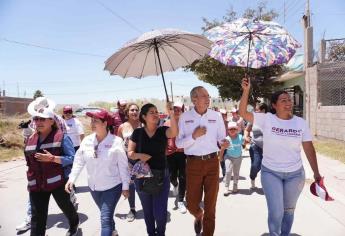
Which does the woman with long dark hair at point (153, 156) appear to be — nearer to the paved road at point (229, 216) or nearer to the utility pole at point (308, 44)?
the paved road at point (229, 216)

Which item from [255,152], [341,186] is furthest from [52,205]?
[341,186]

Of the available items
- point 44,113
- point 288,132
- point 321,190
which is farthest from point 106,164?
point 321,190

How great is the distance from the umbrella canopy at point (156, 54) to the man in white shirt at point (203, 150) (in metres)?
0.64

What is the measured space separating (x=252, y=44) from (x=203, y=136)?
1258mm

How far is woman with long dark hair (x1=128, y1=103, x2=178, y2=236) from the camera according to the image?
3959 millimetres

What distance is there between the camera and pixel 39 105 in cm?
418

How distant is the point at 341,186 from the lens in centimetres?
725

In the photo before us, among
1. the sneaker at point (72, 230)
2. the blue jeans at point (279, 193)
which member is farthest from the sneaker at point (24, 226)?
the blue jeans at point (279, 193)

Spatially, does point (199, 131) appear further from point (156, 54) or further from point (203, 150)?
point (156, 54)

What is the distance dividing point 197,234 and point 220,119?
1.57 metres

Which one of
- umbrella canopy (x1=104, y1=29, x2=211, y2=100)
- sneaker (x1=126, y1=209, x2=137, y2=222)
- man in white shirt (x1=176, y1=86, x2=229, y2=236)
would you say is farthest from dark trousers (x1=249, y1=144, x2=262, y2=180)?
man in white shirt (x1=176, y1=86, x2=229, y2=236)

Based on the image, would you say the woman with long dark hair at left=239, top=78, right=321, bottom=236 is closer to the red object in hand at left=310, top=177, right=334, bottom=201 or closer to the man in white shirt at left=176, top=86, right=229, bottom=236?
the red object in hand at left=310, top=177, right=334, bottom=201

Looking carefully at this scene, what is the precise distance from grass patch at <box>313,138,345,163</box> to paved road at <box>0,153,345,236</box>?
11.2 feet

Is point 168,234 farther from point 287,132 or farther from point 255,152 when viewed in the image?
point 255,152
